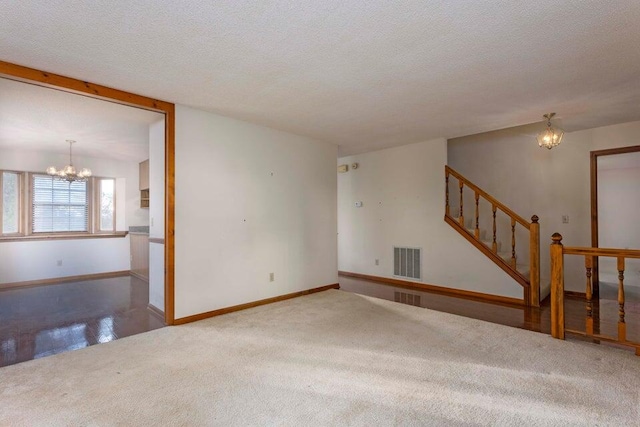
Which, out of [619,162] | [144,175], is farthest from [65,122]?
[619,162]

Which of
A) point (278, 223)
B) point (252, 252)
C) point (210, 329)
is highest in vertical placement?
point (278, 223)

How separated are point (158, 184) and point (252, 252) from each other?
1.47 metres

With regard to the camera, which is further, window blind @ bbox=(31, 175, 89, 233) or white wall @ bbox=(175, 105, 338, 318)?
window blind @ bbox=(31, 175, 89, 233)

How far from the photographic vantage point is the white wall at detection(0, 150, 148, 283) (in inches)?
219

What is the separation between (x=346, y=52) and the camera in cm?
240

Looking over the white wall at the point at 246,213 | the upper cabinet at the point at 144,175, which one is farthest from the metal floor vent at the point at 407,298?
the upper cabinet at the point at 144,175

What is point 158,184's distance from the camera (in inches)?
153

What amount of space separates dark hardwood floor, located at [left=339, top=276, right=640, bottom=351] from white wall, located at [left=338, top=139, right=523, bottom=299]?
46 cm

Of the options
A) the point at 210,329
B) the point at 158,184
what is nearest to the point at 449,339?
the point at 210,329

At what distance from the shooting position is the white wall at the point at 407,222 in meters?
4.89

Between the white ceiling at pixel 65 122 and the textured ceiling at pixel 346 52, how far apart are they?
774 millimetres

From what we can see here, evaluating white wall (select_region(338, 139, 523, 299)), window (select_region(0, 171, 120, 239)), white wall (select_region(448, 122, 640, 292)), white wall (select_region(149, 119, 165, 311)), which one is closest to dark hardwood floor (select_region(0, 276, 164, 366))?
white wall (select_region(149, 119, 165, 311))

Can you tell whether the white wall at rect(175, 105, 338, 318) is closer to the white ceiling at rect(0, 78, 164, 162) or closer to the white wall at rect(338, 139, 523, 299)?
the white ceiling at rect(0, 78, 164, 162)

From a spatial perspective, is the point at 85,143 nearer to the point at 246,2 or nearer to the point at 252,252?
the point at 252,252
